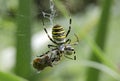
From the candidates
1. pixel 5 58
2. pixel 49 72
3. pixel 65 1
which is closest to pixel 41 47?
pixel 5 58

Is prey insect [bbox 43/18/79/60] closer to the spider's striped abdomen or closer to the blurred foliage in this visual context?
the spider's striped abdomen

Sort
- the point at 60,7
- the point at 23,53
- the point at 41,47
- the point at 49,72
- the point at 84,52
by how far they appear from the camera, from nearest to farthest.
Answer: the point at 23,53, the point at 60,7, the point at 49,72, the point at 41,47, the point at 84,52

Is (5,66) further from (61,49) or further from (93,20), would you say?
(61,49)

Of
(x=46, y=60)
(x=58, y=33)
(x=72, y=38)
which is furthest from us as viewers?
(x=72, y=38)

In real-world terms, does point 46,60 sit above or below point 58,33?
below

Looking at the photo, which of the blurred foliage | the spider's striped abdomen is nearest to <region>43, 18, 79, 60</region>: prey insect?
the spider's striped abdomen

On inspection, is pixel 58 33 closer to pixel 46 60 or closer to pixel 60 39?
pixel 60 39

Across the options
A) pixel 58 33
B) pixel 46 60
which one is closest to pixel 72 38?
pixel 46 60

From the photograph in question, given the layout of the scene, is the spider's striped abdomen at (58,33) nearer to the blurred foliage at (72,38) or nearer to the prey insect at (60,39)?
the prey insect at (60,39)
